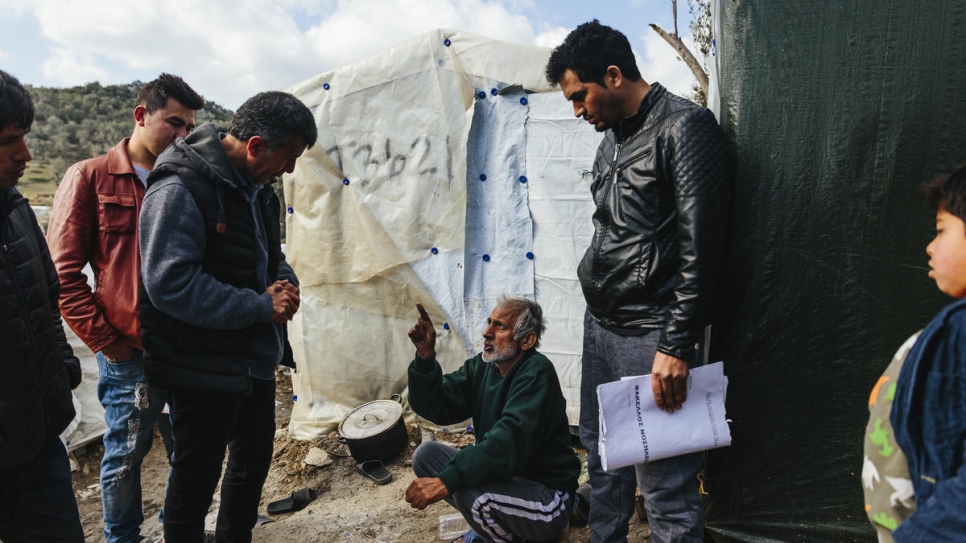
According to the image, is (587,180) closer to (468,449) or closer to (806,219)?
(806,219)

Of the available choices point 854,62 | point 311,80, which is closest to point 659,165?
point 854,62

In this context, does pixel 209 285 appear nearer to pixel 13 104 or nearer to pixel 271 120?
pixel 271 120

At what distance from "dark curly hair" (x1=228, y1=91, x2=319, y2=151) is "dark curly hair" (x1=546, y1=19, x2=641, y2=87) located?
0.98 m

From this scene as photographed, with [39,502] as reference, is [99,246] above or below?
above

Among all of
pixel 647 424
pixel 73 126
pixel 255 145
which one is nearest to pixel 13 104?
pixel 255 145

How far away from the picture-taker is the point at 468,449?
7.79 feet

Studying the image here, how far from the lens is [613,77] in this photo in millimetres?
2064

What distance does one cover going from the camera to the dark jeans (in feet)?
7.23

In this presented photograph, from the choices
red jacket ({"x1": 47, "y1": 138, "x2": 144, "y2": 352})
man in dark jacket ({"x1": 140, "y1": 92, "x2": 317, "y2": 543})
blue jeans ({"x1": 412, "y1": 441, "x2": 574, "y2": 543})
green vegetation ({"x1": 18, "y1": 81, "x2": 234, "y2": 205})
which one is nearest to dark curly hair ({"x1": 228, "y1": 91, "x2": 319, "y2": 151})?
man in dark jacket ({"x1": 140, "y1": 92, "x2": 317, "y2": 543})

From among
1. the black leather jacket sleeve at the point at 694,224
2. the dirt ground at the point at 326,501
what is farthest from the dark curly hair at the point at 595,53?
the dirt ground at the point at 326,501

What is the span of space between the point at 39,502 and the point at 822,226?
2.73 m

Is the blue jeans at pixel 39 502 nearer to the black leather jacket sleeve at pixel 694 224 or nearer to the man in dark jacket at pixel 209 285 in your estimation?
the man in dark jacket at pixel 209 285

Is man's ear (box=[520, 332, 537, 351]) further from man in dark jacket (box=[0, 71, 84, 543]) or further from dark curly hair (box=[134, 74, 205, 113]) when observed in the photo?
dark curly hair (box=[134, 74, 205, 113])

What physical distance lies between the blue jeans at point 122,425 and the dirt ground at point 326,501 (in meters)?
0.60
